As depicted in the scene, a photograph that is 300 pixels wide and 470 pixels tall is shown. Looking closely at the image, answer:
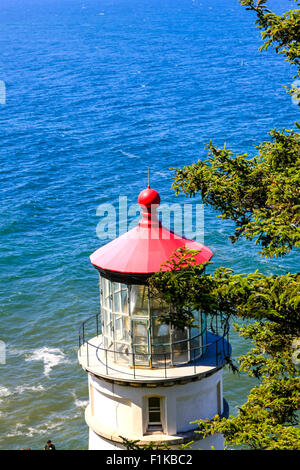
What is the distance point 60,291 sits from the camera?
160ft

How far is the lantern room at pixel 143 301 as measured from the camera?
15789mm

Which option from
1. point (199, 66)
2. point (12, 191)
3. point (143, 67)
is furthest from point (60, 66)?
point (12, 191)

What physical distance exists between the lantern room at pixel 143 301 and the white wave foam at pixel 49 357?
24.5 m

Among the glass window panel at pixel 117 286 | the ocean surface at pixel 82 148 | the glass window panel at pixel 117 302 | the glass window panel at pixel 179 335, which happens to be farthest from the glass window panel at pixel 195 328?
the ocean surface at pixel 82 148

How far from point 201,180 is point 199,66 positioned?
112464mm

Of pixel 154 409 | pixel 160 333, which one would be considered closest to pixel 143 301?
pixel 160 333

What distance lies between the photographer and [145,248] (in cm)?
1590

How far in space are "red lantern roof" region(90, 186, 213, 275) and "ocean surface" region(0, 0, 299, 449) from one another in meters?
19.4

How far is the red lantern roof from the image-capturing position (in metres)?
15.6

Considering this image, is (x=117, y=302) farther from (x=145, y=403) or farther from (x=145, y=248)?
(x=145, y=403)

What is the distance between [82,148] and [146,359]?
72.4 m

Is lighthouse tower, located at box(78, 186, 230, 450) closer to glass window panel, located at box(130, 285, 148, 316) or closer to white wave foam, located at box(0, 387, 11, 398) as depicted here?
glass window panel, located at box(130, 285, 148, 316)

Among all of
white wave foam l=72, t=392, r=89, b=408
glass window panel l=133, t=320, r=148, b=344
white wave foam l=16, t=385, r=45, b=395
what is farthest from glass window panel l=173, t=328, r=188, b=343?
white wave foam l=16, t=385, r=45, b=395
